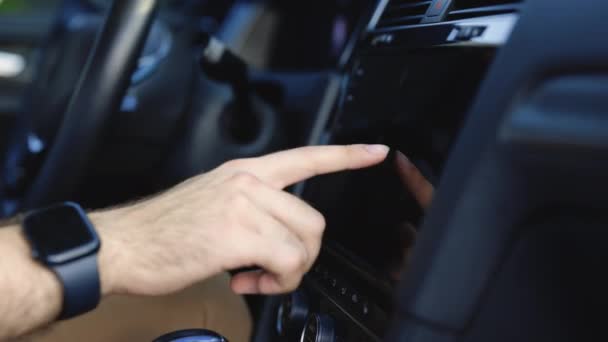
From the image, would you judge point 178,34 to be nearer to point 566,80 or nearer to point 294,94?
point 294,94

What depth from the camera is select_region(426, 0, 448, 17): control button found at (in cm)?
64

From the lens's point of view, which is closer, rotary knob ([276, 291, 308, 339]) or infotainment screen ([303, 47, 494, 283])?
infotainment screen ([303, 47, 494, 283])

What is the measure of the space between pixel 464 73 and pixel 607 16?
14 centimetres

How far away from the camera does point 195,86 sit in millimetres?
1237

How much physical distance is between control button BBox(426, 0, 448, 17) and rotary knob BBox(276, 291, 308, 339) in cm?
36

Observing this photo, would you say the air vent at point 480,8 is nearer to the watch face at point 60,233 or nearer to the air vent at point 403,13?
the air vent at point 403,13

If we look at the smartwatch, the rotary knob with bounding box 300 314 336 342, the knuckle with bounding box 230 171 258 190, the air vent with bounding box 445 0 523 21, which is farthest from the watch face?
the air vent with bounding box 445 0 523 21

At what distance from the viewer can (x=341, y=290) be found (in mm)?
687

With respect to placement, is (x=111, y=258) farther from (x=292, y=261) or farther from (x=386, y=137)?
(x=386, y=137)

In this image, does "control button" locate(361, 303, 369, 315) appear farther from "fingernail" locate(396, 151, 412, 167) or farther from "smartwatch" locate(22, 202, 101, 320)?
"smartwatch" locate(22, 202, 101, 320)

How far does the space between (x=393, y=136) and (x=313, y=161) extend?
0.10 metres

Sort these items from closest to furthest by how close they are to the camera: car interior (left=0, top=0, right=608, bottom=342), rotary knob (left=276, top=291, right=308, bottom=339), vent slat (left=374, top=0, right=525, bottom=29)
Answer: car interior (left=0, top=0, right=608, bottom=342) < vent slat (left=374, top=0, right=525, bottom=29) < rotary knob (left=276, top=291, right=308, bottom=339)

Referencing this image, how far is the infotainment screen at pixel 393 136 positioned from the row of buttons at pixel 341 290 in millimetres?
32

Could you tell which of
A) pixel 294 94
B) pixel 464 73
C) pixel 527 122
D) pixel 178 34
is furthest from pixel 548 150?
pixel 178 34
